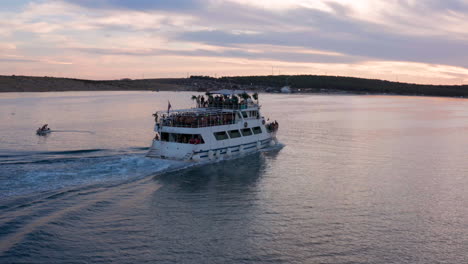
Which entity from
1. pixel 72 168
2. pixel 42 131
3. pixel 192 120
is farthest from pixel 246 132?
pixel 42 131

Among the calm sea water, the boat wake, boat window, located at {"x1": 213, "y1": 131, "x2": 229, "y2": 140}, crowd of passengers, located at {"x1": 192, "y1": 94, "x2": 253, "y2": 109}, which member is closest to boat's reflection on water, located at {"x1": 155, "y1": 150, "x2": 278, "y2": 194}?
the calm sea water

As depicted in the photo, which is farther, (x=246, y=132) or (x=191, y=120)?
(x=246, y=132)

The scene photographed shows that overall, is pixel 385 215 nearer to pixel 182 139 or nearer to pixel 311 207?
pixel 311 207

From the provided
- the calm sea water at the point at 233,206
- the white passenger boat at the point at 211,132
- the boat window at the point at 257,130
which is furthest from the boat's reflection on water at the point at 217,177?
the boat window at the point at 257,130

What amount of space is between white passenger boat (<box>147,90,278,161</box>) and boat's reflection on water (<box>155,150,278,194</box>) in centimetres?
180

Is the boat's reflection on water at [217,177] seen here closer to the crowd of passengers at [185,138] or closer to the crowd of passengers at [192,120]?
the crowd of passengers at [185,138]

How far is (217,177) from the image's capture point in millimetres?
37875

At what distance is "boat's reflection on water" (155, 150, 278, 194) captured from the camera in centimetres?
3412

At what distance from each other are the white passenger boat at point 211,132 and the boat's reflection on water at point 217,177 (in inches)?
70.8

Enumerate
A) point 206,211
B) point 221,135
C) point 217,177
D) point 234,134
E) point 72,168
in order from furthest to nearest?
point 234,134 < point 221,135 < point 217,177 < point 72,168 < point 206,211

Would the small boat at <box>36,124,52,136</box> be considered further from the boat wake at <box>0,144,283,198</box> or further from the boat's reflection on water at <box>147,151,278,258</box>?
the boat's reflection on water at <box>147,151,278,258</box>

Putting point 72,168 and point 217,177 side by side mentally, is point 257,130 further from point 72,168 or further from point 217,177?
point 72,168

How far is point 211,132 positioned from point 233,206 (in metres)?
15.3

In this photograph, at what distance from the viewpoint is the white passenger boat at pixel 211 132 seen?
138 feet
